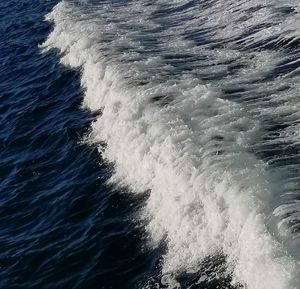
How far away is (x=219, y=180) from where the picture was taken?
35.8 feet

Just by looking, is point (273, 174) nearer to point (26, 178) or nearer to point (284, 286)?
point (284, 286)

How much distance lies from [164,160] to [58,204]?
12.7ft

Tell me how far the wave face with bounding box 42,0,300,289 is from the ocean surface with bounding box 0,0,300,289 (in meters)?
0.04

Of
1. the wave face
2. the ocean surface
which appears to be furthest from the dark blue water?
the wave face

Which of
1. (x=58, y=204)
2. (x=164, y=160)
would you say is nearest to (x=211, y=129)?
(x=164, y=160)

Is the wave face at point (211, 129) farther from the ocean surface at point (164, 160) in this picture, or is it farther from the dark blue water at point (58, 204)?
the dark blue water at point (58, 204)

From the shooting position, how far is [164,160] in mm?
12867

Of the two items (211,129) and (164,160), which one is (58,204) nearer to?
(164,160)

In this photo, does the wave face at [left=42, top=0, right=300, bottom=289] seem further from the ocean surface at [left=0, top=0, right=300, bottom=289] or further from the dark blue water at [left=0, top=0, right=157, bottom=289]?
the dark blue water at [left=0, top=0, right=157, bottom=289]

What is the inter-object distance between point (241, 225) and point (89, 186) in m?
6.33

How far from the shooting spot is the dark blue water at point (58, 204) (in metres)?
12.0

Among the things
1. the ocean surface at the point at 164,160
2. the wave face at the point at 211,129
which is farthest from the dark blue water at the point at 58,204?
the wave face at the point at 211,129

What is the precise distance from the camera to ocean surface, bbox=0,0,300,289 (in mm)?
10000

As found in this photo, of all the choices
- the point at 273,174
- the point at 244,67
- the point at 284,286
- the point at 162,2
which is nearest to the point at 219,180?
the point at 273,174
